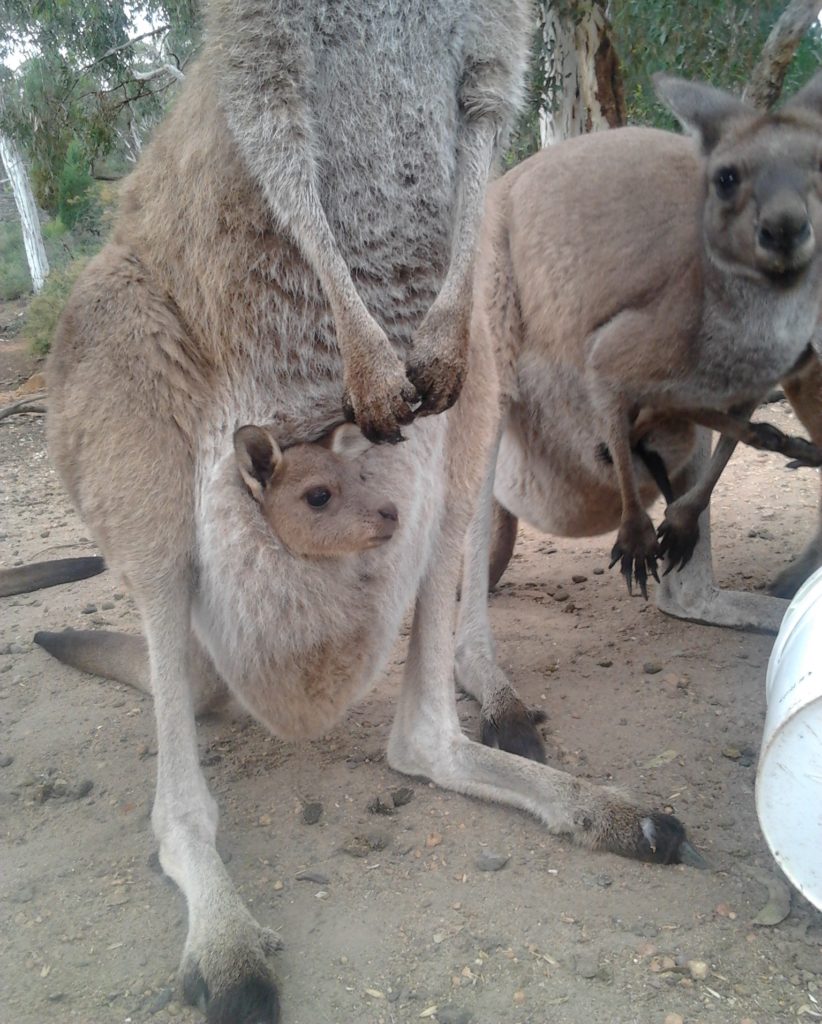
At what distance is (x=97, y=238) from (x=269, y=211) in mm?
17241

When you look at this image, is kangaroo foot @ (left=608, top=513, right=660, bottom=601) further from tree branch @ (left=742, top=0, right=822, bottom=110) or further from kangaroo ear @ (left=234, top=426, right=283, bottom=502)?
tree branch @ (left=742, top=0, right=822, bottom=110)

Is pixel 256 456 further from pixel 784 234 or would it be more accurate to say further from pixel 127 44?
pixel 127 44

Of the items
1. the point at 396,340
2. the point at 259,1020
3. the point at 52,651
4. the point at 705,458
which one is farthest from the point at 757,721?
the point at 52,651

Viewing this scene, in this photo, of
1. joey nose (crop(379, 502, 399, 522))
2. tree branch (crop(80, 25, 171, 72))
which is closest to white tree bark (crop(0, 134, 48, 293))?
tree branch (crop(80, 25, 171, 72))

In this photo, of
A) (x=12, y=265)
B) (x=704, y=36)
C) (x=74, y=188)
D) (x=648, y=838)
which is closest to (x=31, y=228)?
(x=12, y=265)

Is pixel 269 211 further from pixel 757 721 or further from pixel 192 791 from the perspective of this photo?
pixel 757 721

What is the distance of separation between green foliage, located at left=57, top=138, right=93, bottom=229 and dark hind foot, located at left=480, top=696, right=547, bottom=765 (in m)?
10.5

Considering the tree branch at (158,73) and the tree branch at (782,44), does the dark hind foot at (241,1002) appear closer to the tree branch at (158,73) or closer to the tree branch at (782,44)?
the tree branch at (782,44)

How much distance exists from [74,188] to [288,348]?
44.5 feet

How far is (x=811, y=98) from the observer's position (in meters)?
2.73

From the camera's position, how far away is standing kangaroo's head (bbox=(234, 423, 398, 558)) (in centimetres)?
200

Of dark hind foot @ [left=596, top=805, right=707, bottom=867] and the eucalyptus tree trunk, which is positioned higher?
the eucalyptus tree trunk

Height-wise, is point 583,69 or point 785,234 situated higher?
point 583,69

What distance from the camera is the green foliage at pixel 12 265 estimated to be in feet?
62.2
